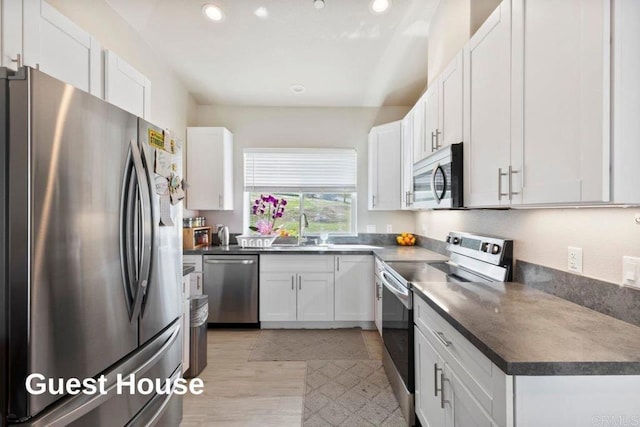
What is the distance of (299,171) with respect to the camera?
13.1ft

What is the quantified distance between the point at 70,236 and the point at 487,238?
83.5 inches

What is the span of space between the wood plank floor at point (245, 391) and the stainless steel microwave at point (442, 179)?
1.54 metres

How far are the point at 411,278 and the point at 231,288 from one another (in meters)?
2.14

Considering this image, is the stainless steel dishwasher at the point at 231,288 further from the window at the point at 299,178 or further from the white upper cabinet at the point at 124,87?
the white upper cabinet at the point at 124,87

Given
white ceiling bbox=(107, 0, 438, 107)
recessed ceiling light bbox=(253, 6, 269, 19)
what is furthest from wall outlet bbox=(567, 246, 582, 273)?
recessed ceiling light bbox=(253, 6, 269, 19)

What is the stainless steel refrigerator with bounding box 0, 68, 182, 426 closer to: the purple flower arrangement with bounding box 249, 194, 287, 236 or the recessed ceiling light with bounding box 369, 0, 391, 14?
the recessed ceiling light with bounding box 369, 0, 391, 14

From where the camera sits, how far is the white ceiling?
7.30ft

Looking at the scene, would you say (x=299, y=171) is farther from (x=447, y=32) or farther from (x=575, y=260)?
(x=575, y=260)

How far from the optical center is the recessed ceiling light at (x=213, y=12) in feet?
7.06

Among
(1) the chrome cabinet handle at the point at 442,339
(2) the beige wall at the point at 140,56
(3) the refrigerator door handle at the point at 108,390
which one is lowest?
(3) the refrigerator door handle at the point at 108,390

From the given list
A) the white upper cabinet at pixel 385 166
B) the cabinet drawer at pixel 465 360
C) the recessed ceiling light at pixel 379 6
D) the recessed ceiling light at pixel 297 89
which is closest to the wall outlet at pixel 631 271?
the cabinet drawer at pixel 465 360

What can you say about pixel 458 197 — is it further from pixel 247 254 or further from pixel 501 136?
pixel 247 254

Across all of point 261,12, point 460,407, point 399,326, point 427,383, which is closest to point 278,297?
point 399,326

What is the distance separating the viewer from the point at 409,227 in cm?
395
